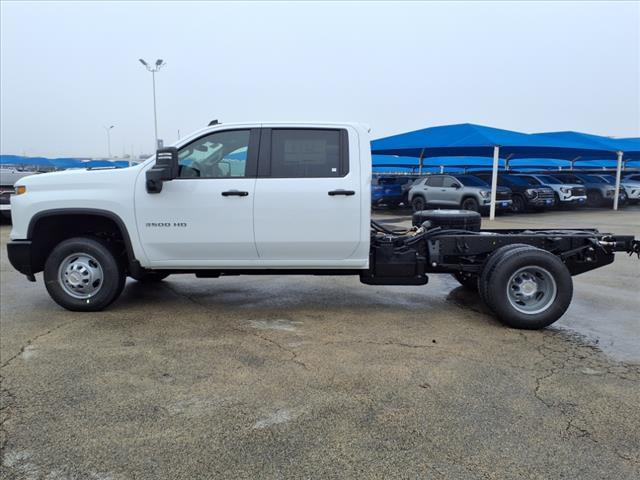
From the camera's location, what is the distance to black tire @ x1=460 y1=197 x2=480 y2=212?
19519mm

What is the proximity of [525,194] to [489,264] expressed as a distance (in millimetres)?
17184

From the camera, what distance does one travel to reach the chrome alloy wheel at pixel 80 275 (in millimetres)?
5676

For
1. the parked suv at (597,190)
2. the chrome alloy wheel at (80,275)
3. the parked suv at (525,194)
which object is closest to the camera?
the chrome alloy wheel at (80,275)

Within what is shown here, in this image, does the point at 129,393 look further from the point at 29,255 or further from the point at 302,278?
the point at 302,278

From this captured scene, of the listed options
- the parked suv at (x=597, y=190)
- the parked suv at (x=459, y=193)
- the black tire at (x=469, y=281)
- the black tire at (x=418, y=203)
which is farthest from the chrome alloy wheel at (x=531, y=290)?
the parked suv at (x=597, y=190)

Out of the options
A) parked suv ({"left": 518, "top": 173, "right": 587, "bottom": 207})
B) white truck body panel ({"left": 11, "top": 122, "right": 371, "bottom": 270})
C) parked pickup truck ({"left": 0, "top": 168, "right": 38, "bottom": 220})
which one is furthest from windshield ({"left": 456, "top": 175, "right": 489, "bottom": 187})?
white truck body panel ({"left": 11, "top": 122, "right": 371, "bottom": 270})

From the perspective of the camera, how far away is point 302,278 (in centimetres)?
788

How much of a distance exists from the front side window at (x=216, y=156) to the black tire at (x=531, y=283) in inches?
110

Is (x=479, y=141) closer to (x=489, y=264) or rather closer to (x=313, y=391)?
(x=489, y=264)

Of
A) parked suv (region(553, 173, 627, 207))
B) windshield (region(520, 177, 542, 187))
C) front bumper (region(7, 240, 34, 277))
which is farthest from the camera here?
parked suv (region(553, 173, 627, 207))

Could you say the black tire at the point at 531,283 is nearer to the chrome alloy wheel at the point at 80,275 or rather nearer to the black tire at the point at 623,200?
the chrome alloy wheel at the point at 80,275

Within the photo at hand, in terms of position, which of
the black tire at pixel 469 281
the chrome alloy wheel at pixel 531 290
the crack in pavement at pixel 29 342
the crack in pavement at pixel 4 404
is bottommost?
the crack in pavement at pixel 4 404

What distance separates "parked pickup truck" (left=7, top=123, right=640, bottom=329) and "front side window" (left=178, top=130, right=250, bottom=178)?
0.01 metres

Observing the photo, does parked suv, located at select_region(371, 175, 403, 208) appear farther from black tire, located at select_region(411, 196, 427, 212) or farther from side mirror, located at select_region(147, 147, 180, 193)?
side mirror, located at select_region(147, 147, 180, 193)
